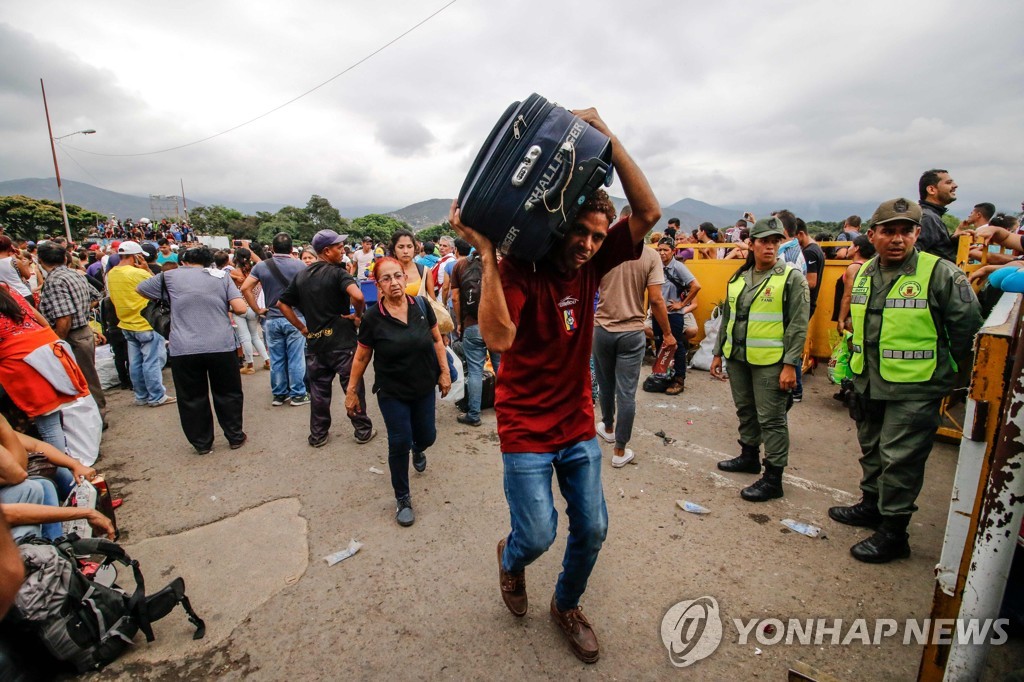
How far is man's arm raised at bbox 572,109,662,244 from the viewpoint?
1960 millimetres

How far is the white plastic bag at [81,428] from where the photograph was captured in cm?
395

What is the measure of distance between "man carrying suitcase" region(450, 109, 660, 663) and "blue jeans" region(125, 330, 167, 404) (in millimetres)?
6080

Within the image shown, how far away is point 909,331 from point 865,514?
4.47 feet

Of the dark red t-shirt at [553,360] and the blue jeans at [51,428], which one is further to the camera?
the blue jeans at [51,428]

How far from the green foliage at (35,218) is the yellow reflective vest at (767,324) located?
149ft

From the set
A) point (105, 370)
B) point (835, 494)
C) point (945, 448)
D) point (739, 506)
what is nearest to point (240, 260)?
point (105, 370)

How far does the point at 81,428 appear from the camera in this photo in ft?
13.3

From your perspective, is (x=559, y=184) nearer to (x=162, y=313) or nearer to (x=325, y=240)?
(x=325, y=240)

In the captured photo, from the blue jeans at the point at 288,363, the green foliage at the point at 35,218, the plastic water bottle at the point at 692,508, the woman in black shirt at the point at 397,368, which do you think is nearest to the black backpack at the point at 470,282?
the woman in black shirt at the point at 397,368

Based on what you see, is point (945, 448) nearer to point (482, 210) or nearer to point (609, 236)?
point (609, 236)

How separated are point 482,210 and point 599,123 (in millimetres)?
628

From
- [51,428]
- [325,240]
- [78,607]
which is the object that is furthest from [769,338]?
[51,428]

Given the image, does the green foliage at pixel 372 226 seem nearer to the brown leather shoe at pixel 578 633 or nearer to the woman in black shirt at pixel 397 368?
the woman in black shirt at pixel 397 368

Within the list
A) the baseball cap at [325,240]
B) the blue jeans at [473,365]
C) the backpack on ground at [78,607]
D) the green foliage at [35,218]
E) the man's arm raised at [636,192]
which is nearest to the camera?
the man's arm raised at [636,192]
